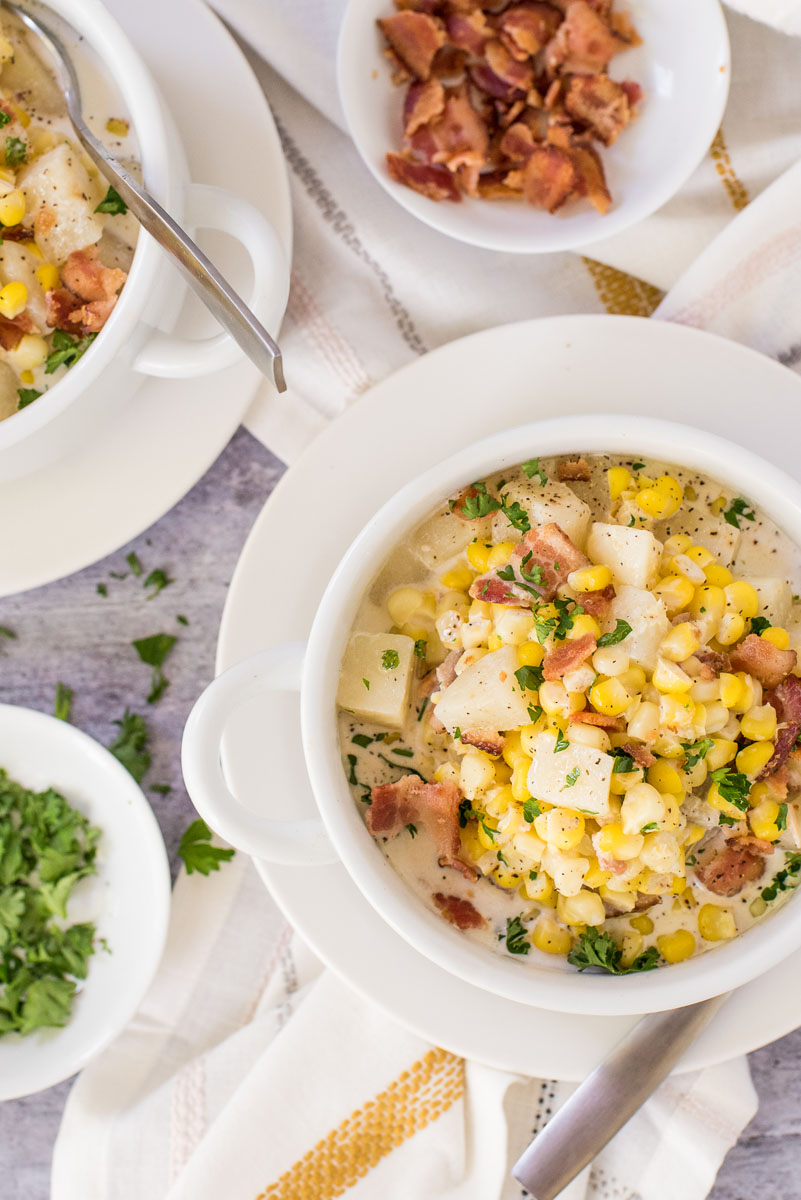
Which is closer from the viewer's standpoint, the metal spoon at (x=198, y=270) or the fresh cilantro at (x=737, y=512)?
the metal spoon at (x=198, y=270)

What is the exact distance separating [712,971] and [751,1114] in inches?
44.1

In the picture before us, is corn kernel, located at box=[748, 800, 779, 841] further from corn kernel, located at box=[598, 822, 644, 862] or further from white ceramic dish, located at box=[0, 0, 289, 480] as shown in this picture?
white ceramic dish, located at box=[0, 0, 289, 480]

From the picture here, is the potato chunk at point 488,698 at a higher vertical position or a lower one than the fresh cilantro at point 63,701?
higher

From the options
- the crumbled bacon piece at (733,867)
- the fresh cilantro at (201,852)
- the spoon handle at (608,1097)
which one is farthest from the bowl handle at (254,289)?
the spoon handle at (608,1097)

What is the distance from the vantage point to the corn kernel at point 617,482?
252 cm

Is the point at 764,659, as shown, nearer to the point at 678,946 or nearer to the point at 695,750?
the point at 695,750

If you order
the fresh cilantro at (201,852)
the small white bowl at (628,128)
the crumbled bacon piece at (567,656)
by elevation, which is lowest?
the fresh cilantro at (201,852)

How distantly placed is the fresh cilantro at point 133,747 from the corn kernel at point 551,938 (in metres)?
1.60


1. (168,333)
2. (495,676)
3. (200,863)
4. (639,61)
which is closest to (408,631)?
(495,676)

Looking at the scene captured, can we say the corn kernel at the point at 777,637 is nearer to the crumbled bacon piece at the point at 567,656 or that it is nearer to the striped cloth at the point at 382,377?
the crumbled bacon piece at the point at 567,656

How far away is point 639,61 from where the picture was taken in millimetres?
3070

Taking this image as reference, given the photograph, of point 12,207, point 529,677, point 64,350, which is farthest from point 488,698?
point 12,207

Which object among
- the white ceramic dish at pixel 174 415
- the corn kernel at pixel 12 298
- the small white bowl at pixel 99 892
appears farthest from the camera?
the small white bowl at pixel 99 892

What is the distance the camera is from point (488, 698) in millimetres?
2350
